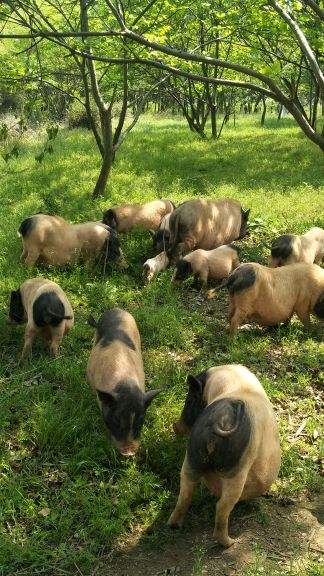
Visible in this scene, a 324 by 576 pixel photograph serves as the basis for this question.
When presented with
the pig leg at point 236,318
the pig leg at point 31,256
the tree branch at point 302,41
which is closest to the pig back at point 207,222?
the pig leg at point 31,256

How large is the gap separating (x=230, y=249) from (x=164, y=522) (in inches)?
219

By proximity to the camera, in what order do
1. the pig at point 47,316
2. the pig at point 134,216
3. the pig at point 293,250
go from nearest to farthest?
the pig at point 47,316, the pig at point 293,250, the pig at point 134,216

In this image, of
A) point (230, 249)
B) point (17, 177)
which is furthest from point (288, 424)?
point (17, 177)

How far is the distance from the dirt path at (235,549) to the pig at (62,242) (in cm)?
537

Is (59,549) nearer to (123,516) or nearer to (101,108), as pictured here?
(123,516)

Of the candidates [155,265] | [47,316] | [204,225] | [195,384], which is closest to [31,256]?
[155,265]

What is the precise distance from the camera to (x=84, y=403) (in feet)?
18.6

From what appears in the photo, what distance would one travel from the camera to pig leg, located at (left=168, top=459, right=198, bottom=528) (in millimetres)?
4180

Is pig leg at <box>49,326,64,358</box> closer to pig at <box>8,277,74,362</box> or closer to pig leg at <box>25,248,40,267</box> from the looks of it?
pig at <box>8,277,74,362</box>

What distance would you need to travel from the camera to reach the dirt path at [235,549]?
403 cm

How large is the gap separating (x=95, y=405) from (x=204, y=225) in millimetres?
5272

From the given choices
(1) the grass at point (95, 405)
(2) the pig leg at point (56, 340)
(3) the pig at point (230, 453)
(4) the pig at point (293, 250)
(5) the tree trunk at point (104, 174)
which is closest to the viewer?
(3) the pig at point (230, 453)

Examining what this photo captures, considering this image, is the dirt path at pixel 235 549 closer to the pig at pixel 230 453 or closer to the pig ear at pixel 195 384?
the pig at pixel 230 453

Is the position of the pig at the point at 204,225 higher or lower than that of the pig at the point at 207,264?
higher
